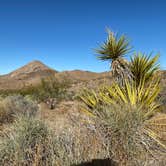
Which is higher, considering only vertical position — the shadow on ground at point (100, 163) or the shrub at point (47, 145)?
the shrub at point (47, 145)

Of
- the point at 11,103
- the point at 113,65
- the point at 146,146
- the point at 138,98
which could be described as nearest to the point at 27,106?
the point at 11,103

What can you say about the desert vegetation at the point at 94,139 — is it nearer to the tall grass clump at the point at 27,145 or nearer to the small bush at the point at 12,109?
the tall grass clump at the point at 27,145

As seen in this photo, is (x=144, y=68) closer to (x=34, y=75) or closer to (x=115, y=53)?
(x=115, y=53)

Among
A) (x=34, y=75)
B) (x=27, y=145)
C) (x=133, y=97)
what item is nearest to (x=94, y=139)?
(x=27, y=145)

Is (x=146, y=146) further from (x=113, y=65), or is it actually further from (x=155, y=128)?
(x=113, y=65)

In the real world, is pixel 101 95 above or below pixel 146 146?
above

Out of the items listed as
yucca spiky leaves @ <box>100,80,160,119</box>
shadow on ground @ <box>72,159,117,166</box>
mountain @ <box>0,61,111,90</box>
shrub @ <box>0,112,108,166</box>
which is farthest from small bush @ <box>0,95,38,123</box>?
mountain @ <box>0,61,111,90</box>

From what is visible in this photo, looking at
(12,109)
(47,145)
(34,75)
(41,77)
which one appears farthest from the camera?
(34,75)

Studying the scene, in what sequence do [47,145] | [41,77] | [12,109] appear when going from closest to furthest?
1. [47,145]
2. [12,109]
3. [41,77]

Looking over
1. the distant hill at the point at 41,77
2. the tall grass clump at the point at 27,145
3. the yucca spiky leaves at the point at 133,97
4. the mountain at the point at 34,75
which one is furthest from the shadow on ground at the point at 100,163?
the mountain at the point at 34,75

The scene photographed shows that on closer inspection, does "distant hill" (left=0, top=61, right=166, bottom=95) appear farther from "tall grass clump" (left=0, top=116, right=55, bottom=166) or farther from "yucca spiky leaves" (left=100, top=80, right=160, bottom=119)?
"tall grass clump" (left=0, top=116, right=55, bottom=166)

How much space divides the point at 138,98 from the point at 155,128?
0.87 m

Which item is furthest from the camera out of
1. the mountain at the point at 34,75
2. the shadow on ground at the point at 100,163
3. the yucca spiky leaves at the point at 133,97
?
the mountain at the point at 34,75

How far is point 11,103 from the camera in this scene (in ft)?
A: 47.5
